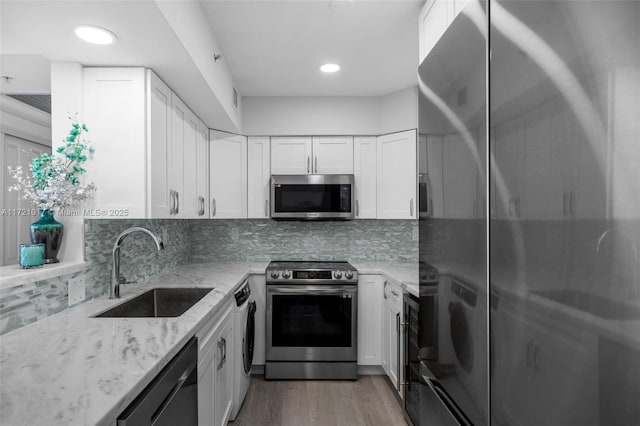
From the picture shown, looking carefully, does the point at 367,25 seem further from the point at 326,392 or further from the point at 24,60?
the point at 326,392

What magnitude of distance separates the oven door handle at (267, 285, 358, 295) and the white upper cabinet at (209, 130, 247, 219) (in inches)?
32.6

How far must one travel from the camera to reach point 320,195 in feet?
10.2

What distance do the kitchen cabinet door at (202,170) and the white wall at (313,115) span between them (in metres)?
0.43

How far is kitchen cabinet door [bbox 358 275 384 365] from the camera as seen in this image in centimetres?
293

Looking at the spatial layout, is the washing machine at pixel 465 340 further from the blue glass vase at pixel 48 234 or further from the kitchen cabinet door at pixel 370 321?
the kitchen cabinet door at pixel 370 321

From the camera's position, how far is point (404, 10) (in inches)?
73.0

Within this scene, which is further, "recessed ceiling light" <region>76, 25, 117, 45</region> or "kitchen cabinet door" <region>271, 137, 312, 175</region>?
"kitchen cabinet door" <region>271, 137, 312, 175</region>

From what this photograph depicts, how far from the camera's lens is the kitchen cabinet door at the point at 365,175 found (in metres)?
3.23

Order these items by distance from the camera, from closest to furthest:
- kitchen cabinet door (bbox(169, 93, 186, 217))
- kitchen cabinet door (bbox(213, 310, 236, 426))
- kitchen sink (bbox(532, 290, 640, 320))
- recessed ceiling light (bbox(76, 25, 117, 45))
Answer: kitchen sink (bbox(532, 290, 640, 320)), recessed ceiling light (bbox(76, 25, 117, 45)), kitchen cabinet door (bbox(213, 310, 236, 426)), kitchen cabinet door (bbox(169, 93, 186, 217))

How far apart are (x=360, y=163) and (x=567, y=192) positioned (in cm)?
275

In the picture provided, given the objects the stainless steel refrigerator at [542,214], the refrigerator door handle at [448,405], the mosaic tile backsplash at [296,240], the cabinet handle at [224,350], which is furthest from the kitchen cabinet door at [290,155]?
the refrigerator door handle at [448,405]

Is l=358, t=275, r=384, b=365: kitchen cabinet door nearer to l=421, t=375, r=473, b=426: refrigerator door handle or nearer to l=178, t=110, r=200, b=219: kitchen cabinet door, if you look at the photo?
l=178, t=110, r=200, b=219: kitchen cabinet door

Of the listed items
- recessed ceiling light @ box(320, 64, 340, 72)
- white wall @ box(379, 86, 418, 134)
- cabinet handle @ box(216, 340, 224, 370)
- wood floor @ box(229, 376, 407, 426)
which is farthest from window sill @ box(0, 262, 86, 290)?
white wall @ box(379, 86, 418, 134)

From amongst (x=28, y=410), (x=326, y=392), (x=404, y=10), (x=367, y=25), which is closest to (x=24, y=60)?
(x=28, y=410)
